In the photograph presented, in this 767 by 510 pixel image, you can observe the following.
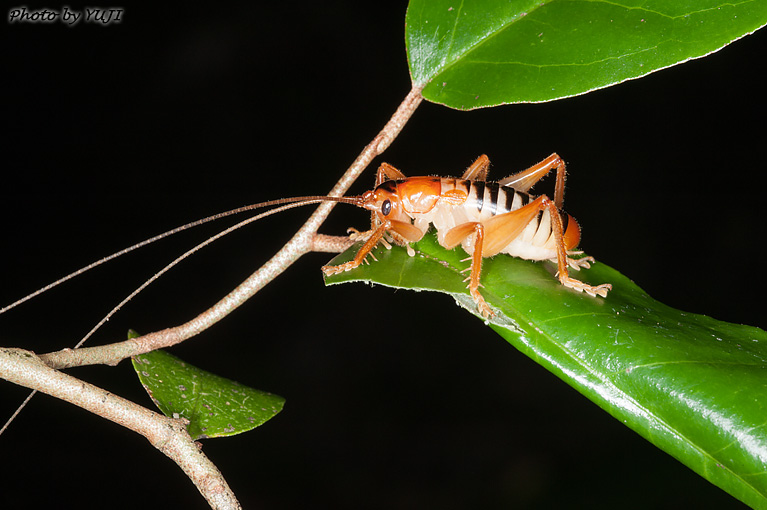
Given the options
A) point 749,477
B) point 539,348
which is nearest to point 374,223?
point 539,348

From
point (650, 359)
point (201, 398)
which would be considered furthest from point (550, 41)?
point (201, 398)

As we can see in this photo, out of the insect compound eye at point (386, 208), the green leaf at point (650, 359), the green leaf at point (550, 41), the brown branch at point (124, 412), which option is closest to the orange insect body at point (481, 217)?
the insect compound eye at point (386, 208)

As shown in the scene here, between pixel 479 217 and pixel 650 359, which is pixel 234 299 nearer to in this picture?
pixel 650 359


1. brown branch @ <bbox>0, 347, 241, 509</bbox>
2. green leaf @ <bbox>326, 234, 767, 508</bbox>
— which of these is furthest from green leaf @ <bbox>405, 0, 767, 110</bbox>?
brown branch @ <bbox>0, 347, 241, 509</bbox>

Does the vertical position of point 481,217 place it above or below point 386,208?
below

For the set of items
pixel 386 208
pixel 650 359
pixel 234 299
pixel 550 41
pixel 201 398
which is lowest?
pixel 650 359

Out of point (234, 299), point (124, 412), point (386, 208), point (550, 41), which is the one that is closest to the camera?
point (124, 412)

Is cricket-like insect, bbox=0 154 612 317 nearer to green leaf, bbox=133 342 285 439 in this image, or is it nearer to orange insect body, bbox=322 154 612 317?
orange insect body, bbox=322 154 612 317
